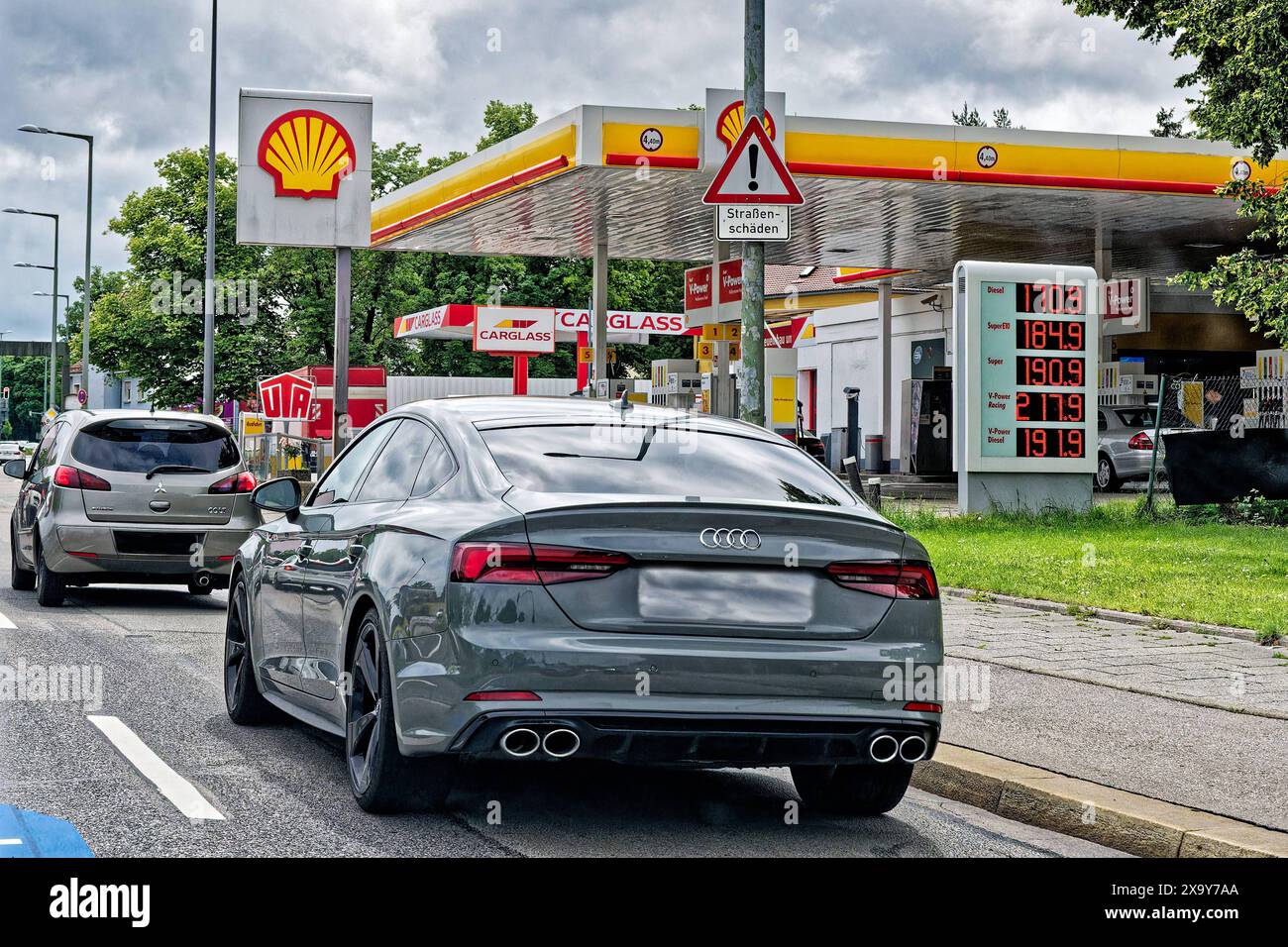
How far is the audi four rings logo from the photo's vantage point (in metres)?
5.62

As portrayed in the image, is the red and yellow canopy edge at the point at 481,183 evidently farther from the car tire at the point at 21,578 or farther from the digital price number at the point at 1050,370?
the car tire at the point at 21,578

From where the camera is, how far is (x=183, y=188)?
62406 millimetres

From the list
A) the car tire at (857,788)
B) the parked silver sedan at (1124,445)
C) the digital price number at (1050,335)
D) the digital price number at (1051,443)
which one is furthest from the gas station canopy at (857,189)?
the car tire at (857,788)

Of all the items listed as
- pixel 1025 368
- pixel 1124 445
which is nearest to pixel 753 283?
pixel 1025 368

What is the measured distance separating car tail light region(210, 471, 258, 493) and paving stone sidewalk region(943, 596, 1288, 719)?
5.76m

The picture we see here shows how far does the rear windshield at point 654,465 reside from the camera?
19.7ft

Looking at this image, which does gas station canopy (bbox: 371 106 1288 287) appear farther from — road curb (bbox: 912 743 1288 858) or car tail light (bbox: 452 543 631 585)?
car tail light (bbox: 452 543 631 585)

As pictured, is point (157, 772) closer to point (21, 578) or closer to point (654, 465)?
point (654, 465)

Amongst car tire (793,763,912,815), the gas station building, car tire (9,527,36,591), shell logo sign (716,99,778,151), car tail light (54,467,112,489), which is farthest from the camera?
the gas station building

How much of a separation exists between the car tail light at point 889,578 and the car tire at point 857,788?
78 cm

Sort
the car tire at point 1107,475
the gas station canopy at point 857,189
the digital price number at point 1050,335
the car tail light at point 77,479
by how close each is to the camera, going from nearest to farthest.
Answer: the car tail light at point 77,479, the digital price number at point 1050,335, the gas station canopy at point 857,189, the car tire at point 1107,475

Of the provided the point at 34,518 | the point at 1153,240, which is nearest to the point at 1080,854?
the point at 34,518

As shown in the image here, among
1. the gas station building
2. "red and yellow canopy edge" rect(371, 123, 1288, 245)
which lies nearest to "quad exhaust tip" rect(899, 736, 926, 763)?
the gas station building
